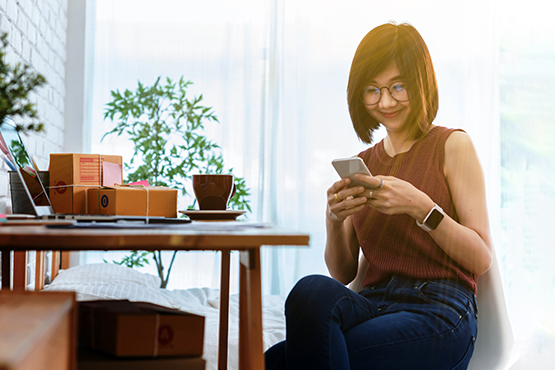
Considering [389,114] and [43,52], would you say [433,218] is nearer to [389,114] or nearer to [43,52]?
[389,114]

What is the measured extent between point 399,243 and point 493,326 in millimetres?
327

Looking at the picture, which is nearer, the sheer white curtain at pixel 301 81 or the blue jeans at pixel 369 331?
the blue jeans at pixel 369 331

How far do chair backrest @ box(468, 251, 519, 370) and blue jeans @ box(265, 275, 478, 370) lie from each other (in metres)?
0.18

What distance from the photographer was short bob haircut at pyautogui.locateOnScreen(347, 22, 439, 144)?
4.11ft

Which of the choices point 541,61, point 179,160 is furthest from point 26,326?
point 541,61

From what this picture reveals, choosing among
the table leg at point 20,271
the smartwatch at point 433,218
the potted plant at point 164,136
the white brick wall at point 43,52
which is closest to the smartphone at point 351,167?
the smartwatch at point 433,218

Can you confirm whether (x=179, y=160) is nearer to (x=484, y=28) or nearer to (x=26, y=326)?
(x=484, y=28)

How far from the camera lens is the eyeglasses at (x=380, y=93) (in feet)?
4.16

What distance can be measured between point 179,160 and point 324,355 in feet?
6.82

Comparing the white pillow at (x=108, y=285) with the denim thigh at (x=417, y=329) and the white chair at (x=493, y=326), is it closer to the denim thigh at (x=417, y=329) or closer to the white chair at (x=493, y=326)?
the denim thigh at (x=417, y=329)

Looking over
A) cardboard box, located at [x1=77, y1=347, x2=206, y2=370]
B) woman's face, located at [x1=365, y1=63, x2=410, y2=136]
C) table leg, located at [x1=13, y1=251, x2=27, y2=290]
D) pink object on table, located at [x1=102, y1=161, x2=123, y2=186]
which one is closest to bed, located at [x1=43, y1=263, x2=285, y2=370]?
table leg, located at [x1=13, y1=251, x2=27, y2=290]

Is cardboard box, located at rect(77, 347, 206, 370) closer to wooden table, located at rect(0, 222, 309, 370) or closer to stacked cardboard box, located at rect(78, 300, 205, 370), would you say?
stacked cardboard box, located at rect(78, 300, 205, 370)

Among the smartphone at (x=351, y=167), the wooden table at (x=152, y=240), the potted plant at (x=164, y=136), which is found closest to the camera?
the wooden table at (x=152, y=240)

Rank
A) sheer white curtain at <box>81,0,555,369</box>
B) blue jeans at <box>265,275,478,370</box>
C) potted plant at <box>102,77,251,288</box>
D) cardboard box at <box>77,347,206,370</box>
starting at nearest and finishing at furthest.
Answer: cardboard box at <box>77,347,206,370</box> → blue jeans at <box>265,275,478,370</box> → potted plant at <box>102,77,251,288</box> → sheer white curtain at <box>81,0,555,369</box>
